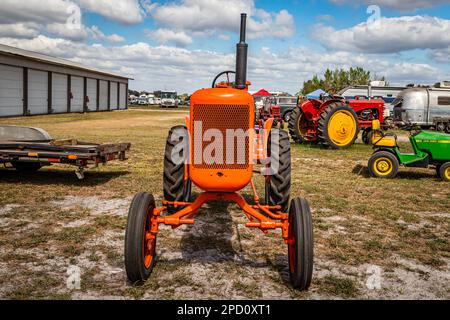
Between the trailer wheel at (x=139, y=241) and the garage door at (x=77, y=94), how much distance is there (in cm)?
3254

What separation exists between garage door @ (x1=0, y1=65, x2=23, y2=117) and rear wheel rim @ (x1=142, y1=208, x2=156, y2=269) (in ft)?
78.6

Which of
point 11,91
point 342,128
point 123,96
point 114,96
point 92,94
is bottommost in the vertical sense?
point 342,128

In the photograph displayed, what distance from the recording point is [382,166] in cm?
826

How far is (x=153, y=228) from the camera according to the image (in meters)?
3.68

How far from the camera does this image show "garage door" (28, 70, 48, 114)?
27.4 meters

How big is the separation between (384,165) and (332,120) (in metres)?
4.49

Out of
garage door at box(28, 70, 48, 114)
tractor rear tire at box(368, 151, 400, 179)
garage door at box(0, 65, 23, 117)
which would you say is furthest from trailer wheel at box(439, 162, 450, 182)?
garage door at box(28, 70, 48, 114)

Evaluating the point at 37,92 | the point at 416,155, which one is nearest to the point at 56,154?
the point at 416,155

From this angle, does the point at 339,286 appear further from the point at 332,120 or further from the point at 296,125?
the point at 296,125

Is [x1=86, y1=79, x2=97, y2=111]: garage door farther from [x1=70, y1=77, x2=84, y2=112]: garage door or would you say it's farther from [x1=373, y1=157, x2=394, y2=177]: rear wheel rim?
[x1=373, y1=157, x2=394, y2=177]: rear wheel rim

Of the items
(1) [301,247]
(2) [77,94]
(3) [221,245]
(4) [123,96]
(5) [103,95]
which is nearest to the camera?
(1) [301,247]

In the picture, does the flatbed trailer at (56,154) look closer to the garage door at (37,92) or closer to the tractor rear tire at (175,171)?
the tractor rear tire at (175,171)

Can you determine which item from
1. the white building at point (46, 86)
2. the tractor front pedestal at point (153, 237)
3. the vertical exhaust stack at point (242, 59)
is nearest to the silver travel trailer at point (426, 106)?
the vertical exhaust stack at point (242, 59)

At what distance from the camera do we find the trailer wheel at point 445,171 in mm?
7936
